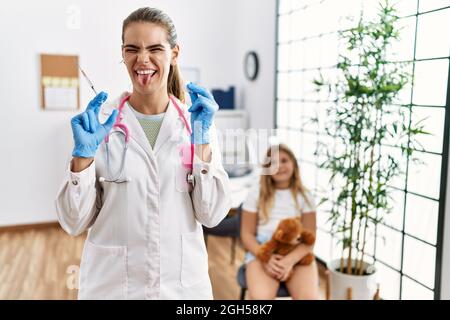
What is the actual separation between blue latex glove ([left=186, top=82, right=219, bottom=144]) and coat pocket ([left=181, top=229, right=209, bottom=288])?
161mm

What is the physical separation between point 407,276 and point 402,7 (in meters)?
1.14

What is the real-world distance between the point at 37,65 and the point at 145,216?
289mm

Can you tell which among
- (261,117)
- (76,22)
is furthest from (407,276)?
(76,22)

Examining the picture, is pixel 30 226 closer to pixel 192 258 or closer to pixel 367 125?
pixel 192 258

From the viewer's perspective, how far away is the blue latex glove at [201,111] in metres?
0.59

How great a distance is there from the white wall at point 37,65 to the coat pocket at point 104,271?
0.32 ft

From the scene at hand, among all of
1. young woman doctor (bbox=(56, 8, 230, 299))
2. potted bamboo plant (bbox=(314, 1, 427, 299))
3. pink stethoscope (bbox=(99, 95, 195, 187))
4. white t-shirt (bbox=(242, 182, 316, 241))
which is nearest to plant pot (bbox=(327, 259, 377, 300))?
potted bamboo plant (bbox=(314, 1, 427, 299))

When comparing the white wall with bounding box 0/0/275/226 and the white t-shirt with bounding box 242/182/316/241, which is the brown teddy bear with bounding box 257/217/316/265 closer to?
the white t-shirt with bounding box 242/182/316/241

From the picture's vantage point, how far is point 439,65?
1.17 meters

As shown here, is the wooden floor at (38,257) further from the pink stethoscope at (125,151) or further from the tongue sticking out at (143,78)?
the tongue sticking out at (143,78)

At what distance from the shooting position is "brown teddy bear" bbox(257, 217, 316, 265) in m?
1.59

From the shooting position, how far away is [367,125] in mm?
1546

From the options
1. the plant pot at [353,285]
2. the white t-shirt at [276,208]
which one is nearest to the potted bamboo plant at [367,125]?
the plant pot at [353,285]

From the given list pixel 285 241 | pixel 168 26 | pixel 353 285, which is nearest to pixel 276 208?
pixel 285 241
